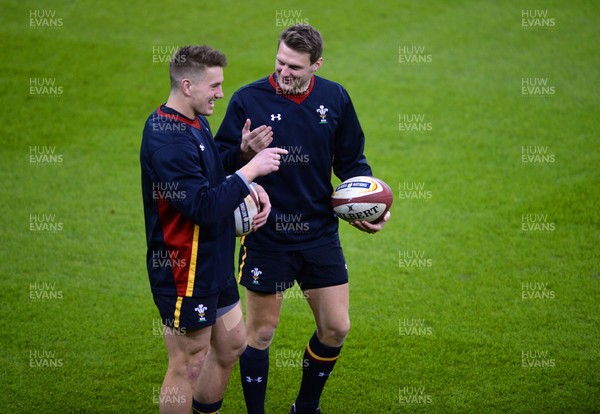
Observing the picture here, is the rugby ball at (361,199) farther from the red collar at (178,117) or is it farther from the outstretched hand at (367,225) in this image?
the red collar at (178,117)

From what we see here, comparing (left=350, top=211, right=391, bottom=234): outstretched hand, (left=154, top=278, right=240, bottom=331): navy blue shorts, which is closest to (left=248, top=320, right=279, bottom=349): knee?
(left=154, top=278, right=240, bottom=331): navy blue shorts

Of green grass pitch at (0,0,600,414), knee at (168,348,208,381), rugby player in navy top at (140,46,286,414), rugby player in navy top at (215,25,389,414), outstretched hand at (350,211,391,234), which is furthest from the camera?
green grass pitch at (0,0,600,414)

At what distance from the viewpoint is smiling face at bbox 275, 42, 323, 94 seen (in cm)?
476

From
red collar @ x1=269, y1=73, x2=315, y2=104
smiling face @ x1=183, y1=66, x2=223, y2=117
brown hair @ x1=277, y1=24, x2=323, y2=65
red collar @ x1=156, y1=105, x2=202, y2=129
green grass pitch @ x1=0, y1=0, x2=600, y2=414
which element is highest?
brown hair @ x1=277, y1=24, x2=323, y2=65

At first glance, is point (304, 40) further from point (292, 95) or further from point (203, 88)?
point (203, 88)

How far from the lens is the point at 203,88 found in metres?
4.18

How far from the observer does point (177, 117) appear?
4.19 m

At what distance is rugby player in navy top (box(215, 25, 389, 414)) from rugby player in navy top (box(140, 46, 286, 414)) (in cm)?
55

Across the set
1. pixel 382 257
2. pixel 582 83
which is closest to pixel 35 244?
pixel 382 257

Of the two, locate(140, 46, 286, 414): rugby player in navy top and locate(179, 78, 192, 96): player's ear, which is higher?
locate(179, 78, 192, 96): player's ear

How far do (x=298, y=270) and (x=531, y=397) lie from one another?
194 centimetres

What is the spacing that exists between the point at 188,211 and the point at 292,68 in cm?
132

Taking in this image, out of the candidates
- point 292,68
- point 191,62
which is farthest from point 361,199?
point 191,62

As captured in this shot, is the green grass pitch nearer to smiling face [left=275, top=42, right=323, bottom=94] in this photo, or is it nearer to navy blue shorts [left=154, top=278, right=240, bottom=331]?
navy blue shorts [left=154, top=278, right=240, bottom=331]
